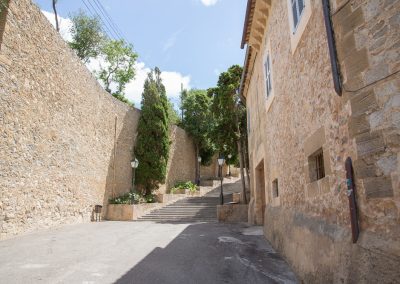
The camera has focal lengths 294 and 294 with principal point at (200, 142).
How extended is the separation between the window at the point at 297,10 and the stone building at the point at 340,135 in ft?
0.05

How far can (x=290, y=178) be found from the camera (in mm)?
5914

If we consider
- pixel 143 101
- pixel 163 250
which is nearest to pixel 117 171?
pixel 143 101

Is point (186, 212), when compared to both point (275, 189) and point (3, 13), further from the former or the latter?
point (3, 13)

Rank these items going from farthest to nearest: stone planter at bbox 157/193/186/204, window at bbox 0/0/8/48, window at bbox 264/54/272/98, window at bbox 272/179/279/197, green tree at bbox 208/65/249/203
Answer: stone planter at bbox 157/193/186/204
green tree at bbox 208/65/249/203
window at bbox 0/0/8/48
window at bbox 272/179/279/197
window at bbox 264/54/272/98

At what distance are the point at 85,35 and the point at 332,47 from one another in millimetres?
25762

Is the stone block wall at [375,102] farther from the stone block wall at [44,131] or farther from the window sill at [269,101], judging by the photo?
the stone block wall at [44,131]

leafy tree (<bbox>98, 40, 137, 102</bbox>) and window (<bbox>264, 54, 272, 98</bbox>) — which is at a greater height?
leafy tree (<bbox>98, 40, 137, 102</bbox>)

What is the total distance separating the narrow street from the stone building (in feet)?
2.42

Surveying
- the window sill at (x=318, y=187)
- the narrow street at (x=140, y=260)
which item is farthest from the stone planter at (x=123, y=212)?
the window sill at (x=318, y=187)

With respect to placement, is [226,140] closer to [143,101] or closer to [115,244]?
[143,101]

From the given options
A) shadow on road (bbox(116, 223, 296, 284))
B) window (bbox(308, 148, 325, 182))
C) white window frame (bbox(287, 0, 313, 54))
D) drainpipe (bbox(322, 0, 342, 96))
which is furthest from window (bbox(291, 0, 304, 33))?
shadow on road (bbox(116, 223, 296, 284))

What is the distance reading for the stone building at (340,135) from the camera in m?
2.54

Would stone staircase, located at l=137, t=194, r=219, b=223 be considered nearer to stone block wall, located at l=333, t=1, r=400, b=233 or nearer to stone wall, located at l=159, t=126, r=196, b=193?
stone wall, located at l=159, t=126, r=196, b=193

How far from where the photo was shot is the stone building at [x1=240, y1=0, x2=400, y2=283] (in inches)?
99.8
